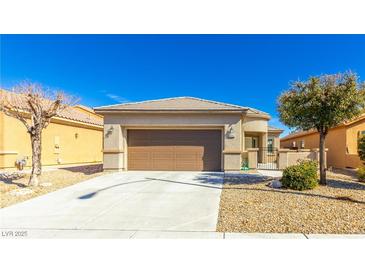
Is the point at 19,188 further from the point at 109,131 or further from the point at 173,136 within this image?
the point at 173,136

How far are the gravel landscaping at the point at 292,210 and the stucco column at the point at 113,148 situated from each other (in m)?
7.11

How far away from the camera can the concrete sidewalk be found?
452 centimetres

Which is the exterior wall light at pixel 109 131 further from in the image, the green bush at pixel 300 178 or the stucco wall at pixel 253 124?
the stucco wall at pixel 253 124

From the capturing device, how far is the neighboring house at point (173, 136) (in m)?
13.5

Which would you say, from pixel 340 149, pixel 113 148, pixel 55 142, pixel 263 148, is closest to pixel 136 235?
pixel 113 148

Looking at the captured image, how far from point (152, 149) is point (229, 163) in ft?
15.1

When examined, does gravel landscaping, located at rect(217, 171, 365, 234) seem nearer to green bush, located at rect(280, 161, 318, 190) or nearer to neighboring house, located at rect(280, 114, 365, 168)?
green bush, located at rect(280, 161, 318, 190)

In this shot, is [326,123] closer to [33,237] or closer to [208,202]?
[208,202]

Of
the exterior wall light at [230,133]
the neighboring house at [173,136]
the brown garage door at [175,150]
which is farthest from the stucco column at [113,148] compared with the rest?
the exterior wall light at [230,133]

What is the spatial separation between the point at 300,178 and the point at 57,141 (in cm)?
1560

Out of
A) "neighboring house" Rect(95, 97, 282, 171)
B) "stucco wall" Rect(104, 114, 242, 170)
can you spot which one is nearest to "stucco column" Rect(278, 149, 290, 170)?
"neighboring house" Rect(95, 97, 282, 171)

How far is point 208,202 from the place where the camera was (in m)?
7.02

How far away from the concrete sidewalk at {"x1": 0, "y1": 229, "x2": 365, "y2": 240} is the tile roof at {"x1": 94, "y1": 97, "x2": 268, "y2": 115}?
372 inches

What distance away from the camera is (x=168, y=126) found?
13938mm
